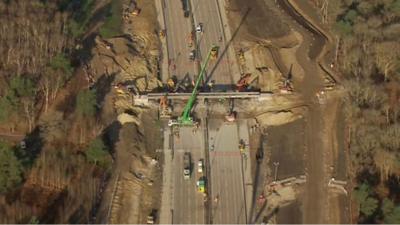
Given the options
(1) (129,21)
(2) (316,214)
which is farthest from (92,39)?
(2) (316,214)

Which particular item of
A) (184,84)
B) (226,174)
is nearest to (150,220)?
(226,174)

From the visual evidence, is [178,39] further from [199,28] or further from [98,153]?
[98,153]

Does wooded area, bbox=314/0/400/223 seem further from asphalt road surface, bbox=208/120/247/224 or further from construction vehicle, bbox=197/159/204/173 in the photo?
construction vehicle, bbox=197/159/204/173

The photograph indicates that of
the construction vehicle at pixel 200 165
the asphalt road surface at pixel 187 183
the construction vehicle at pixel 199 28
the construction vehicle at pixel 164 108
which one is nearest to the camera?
the asphalt road surface at pixel 187 183

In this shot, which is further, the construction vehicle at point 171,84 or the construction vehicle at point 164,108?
the construction vehicle at point 171,84

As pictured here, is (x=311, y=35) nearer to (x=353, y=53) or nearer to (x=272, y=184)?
(x=353, y=53)

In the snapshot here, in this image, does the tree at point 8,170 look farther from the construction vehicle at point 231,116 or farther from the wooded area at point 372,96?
the wooded area at point 372,96

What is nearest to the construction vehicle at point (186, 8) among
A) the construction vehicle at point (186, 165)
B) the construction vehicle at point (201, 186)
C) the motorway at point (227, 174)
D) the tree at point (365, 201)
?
the motorway at point (227, 174)
